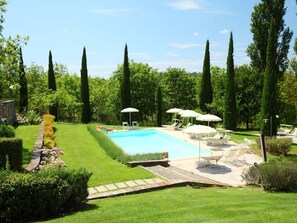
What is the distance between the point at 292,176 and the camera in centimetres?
870

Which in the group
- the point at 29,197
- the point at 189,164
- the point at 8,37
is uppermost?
the point at 8,37

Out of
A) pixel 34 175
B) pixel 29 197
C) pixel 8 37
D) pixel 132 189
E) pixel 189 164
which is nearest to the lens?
pixel 29 197

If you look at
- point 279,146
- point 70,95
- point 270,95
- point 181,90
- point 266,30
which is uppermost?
point 266,30

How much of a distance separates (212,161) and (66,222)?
33.4 ft

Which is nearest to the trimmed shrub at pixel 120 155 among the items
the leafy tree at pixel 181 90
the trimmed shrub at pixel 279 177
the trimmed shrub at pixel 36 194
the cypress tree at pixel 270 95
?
the trimmed shrub at pixel 279 177

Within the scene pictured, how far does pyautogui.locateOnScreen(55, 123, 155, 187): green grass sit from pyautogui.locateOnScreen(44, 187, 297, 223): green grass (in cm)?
218

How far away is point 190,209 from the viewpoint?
6090 millimetres

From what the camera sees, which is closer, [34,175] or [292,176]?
[34,175]

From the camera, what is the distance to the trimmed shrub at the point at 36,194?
5.76 metres

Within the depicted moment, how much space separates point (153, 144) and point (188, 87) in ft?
65.0

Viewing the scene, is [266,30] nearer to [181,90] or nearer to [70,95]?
[181,90]

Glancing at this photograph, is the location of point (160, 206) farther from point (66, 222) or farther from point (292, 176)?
point (292, 176)

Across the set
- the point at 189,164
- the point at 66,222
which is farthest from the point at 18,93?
the point at 66,222

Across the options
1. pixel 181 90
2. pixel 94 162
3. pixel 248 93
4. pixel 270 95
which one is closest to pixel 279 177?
pixel 94 162
